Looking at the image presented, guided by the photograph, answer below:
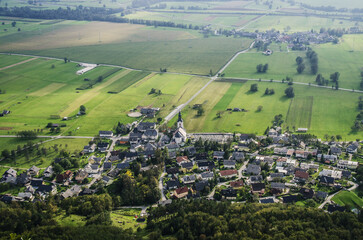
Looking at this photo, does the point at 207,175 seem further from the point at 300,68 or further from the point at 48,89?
the point at 300,68

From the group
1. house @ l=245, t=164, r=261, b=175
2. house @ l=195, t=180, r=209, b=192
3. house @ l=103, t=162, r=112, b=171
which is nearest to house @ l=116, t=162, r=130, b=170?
house @ l=103, t=162, r=112, b=171

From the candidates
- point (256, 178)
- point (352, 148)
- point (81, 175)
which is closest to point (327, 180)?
point (256, 178)

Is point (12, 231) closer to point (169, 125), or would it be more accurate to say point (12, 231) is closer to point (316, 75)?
point (169, 125)

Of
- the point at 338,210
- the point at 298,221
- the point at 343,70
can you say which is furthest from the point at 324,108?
the point at 298,221

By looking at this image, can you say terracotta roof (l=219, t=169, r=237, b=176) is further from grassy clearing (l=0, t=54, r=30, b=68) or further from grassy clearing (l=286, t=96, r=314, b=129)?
grassy clearing (l=0, t=54, r=30, b=68)

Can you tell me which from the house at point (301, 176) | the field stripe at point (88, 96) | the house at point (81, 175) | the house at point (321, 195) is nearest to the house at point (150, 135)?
the house at point (81, 175)
